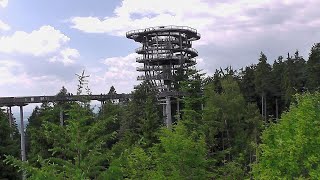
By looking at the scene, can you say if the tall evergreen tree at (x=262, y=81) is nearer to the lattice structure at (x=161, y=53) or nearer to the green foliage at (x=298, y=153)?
the lattice structure at (x=161, y=53)

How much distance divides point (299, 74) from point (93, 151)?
66.9 metres

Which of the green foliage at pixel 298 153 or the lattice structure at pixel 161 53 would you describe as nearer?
the green foliage at pixel 298 153

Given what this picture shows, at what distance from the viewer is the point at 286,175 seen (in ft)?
50.7

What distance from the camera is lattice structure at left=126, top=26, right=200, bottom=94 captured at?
91312mm

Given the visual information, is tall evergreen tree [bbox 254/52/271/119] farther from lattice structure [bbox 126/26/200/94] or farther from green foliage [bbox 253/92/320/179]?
green foliage [bbox 253/92/320/179]

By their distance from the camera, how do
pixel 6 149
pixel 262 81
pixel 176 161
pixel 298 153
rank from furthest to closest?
pixel 262 81 → pixel 6 149 → pixel 176 161 → pixel 298 153

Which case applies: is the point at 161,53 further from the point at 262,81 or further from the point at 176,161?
the point at 176,161

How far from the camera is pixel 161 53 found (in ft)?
302

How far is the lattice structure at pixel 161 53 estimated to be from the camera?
91.3 metres

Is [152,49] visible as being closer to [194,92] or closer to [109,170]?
[194,92]

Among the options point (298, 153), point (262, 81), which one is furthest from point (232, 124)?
point (298, 153)

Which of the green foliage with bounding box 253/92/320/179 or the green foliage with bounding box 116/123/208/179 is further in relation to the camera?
the green foliage with bounding box 116/123/208/179

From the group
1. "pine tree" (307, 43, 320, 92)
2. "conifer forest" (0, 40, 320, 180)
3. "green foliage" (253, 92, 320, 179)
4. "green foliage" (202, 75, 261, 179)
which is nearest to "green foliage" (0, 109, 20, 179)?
"conifer forest" (0, 40, 320, 180)

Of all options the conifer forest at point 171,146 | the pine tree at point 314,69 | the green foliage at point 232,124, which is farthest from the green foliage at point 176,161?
the pine tree at point 314,69
